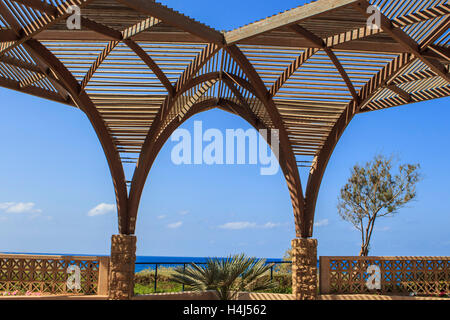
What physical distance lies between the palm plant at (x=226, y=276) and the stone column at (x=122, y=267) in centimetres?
113

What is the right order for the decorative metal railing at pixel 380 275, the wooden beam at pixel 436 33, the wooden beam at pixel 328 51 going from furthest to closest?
the decorative metal railing at pixel 380 275 → the wooden beam at pixel 328 51 → the wooden beam at pixel 436 33

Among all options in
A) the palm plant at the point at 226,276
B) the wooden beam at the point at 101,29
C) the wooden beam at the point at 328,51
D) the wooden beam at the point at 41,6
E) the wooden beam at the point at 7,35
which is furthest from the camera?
the palm plant at the point at 226,276

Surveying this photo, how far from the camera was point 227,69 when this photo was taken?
11.3 m

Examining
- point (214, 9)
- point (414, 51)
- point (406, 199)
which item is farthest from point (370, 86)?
point (406, 199)

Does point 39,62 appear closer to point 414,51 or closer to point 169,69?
point 169,69

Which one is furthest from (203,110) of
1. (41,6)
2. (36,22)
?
(41,6)

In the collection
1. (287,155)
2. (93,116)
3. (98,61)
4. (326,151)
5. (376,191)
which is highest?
(98,61)

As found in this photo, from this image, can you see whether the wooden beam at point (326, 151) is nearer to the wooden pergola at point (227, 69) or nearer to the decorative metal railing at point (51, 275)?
the wooden pergola at point (227, 69)

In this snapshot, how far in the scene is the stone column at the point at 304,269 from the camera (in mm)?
11320

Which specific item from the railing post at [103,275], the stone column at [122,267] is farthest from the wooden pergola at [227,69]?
the railing post at [103,275]

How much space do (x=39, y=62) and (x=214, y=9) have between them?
155 inches

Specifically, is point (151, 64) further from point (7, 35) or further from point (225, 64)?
point (7, 35)

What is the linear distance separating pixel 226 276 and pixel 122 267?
2.44 m

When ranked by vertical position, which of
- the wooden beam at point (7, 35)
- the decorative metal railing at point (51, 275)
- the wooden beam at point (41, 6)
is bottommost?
the decorative metal railing at point (51, 275)
